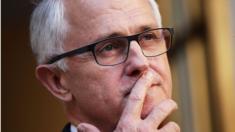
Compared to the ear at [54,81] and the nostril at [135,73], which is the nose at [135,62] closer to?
the nostril at [135,73]

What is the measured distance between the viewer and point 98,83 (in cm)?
122

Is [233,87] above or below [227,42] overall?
below

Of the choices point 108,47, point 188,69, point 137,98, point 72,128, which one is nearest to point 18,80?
point 188,69

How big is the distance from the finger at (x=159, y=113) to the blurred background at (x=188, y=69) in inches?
33.4

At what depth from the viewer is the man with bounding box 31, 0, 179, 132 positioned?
3.83 ft

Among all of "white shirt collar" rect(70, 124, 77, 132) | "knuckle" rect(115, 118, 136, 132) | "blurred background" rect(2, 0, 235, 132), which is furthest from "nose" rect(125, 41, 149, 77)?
"blurred background" rect(2, 0, 235, 132)

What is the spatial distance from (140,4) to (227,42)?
2.76ft

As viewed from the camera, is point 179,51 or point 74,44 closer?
point 74,44

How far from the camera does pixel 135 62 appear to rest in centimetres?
118

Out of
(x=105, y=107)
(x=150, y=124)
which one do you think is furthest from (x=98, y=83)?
(x=150, y=124)

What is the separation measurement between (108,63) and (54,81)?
0.68ft

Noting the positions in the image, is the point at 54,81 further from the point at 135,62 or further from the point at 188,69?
the point at 188,69

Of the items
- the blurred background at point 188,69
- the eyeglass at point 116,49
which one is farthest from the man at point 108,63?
the blurred background at point 188,69

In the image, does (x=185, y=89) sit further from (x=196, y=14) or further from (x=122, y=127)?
(x=122, y=127)
